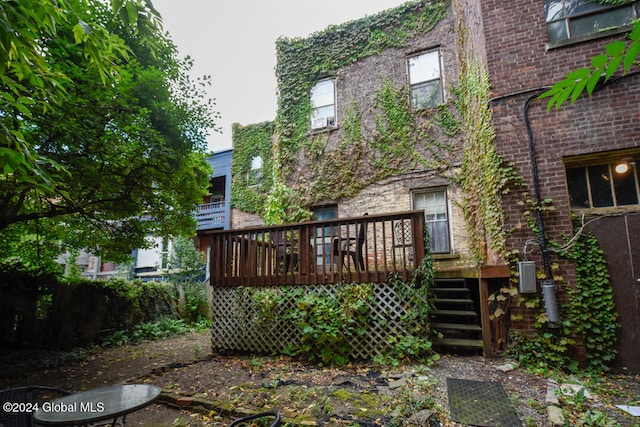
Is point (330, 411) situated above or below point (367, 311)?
below

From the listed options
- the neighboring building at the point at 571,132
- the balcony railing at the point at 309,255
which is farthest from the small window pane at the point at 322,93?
the balcony railing at the point at 309,255

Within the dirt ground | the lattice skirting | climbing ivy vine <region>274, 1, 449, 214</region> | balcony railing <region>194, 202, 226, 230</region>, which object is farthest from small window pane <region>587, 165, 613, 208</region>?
balcony railing <region>194, 202, 226, 230</region>

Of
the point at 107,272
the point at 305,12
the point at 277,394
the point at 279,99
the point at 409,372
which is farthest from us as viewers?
the point at 107,272

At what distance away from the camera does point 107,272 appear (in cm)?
1619

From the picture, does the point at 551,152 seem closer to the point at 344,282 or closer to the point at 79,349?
the point at 344,282

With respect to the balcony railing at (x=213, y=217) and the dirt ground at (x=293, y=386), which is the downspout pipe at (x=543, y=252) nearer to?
the dirt ground at (x=293, y=386)

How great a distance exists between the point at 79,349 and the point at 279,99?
27.0 feet

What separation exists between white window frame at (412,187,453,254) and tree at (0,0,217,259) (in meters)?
5.23

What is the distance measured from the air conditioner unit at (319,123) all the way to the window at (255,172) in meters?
3.76

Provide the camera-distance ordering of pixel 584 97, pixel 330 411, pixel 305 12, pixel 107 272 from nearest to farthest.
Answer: pixel 330 411 → pixel 584 97 → pixel 305 12 → pixel 107 272

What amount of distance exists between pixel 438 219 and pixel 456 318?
253 centimetres

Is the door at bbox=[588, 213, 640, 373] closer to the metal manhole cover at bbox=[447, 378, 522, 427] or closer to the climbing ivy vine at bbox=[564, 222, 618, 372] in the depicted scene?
the climbing ivy vine at bbox=[564, 222, 618, 372]

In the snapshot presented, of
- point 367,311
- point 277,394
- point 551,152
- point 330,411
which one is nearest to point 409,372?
point 367,311

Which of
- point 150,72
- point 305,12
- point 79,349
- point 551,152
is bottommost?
point 79,349
